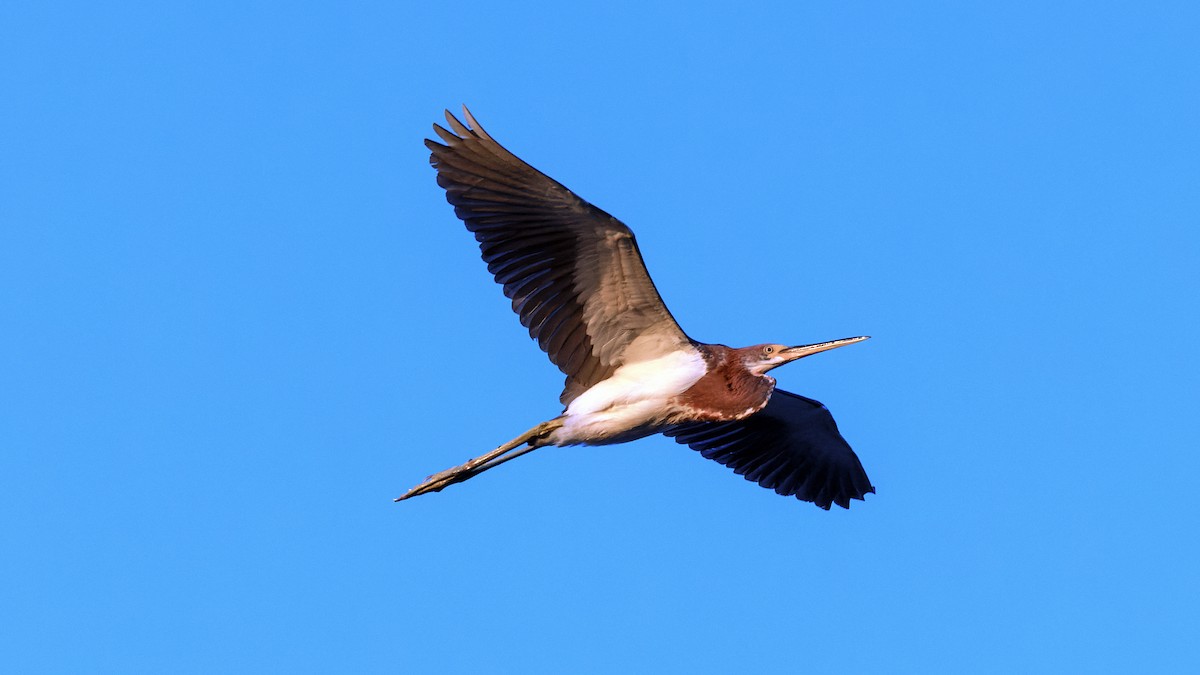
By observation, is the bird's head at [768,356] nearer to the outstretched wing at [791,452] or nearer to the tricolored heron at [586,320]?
the tricolored heron at [586,320]

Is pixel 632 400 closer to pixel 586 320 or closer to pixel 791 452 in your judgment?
pixel 586 320

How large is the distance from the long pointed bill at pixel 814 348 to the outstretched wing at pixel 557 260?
984 millimetres

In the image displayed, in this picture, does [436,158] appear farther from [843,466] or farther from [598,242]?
[843,466]

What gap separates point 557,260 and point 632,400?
1.42 metres

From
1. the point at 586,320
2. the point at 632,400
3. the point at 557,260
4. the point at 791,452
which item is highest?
the point at 557,260

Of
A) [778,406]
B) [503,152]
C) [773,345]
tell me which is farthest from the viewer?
[778,406]

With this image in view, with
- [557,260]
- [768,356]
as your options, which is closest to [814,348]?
[768,356]

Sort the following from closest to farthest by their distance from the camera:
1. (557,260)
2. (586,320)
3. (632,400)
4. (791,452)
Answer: (557,260), (632,400), (586,320), (791,452)

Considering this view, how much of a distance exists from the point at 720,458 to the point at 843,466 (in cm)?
138

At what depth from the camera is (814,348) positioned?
1405cm

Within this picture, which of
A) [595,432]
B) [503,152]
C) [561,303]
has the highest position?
[503,152]

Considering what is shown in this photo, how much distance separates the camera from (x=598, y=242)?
13172 millimetres

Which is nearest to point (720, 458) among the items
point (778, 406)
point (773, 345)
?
point (778, 406)

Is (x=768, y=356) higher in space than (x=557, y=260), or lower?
lower
